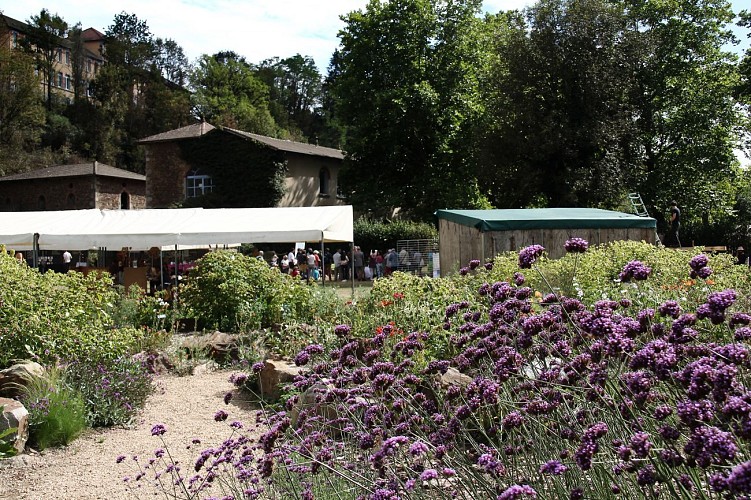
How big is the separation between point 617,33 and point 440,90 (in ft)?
24.1

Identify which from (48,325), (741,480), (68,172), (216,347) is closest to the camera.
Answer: (741,480)

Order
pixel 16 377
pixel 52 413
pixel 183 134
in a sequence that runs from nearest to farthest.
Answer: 1. pixel 52 413
2. pixel 16 377
3. pixel 183 134

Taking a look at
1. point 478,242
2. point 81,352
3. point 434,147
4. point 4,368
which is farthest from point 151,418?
point 434,147

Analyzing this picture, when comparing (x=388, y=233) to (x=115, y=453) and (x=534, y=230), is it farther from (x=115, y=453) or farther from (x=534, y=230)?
(x=115, y=453)

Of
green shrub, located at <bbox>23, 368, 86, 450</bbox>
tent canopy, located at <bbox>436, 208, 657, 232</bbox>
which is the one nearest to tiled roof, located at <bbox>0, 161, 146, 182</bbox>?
tent canopy, located at <bbox>436, 208, 657, 232</bbox>

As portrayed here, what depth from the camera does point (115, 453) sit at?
18.3ft

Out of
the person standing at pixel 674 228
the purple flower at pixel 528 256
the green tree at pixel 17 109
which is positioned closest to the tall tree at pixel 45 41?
the green tree at pixel 17 109

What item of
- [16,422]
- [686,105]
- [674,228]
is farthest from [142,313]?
[686,105]

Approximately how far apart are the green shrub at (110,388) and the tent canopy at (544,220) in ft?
27.3

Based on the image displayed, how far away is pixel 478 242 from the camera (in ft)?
47.8

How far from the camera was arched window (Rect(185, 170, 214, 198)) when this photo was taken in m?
37.4

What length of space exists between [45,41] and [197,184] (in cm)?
3671

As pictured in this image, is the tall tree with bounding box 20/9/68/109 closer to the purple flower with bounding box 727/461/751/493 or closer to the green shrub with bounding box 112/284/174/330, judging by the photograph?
the green shrub with bounding box 112/284/174/330

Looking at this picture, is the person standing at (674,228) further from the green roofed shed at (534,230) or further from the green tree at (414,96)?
the green tree at (414,96)
